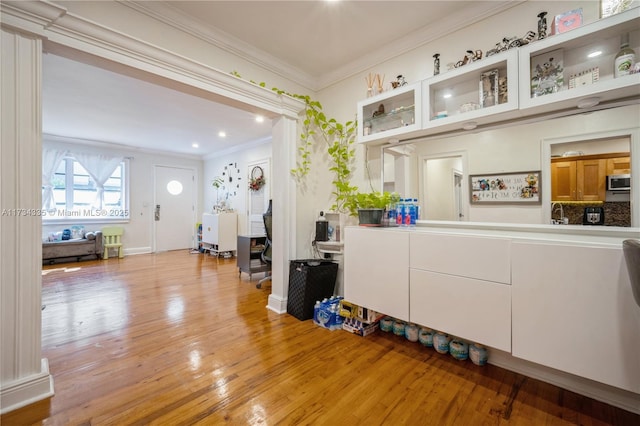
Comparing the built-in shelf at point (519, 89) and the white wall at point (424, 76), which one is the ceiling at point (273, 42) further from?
the built-in shelf at point (519, 89)

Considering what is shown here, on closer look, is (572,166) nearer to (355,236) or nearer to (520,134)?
(520,134)

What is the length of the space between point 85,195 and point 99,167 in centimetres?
68

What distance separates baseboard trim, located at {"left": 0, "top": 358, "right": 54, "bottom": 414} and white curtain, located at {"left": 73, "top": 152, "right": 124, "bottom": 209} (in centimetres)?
559

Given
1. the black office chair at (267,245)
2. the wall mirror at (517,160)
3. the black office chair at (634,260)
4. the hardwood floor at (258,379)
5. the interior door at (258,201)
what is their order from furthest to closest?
the interior door at (258,201) < the black office chair at (267,245) < the wall mirror at (517,160) < the hardwood floor at (258,379) < the black office chair at (634,260)

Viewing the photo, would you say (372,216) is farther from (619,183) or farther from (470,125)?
(619,183)

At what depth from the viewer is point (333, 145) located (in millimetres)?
2811

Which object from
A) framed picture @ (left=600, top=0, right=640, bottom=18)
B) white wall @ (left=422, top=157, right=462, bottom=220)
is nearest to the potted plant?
white wall @ (left=422, top=157, right=462, bottom=220)

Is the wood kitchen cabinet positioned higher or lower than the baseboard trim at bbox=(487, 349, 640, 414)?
higher

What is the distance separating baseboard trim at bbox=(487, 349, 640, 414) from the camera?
1370mm

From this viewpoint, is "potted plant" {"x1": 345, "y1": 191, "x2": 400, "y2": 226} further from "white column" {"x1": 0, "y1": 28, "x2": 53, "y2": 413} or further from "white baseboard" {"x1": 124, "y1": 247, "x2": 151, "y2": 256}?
"white baseboard" {"x1": 124, "y1": 247, "x2": 151, "y2": 256}

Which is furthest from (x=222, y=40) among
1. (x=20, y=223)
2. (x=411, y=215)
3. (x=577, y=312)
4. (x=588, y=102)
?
(x=577, y=312)

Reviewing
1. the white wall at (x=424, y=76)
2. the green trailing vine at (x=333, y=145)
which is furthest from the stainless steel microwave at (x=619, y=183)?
the green trailing vine at (x=333, y=145)

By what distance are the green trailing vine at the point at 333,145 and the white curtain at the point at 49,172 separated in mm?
5579

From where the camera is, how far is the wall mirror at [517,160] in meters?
1.43
